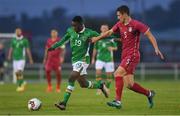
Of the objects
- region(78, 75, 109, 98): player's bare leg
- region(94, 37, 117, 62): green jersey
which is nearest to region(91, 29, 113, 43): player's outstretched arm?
region(78, 75, 109, 98): player's bare leg

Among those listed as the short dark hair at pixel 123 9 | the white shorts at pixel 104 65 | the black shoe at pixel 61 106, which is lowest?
the black shoe at pixel 61 106

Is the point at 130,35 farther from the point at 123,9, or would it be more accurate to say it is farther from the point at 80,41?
the point at 80,41

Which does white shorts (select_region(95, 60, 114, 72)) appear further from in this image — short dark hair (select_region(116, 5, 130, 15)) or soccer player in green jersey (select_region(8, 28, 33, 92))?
short dark hair (select_region(116, 5, 130, 15))

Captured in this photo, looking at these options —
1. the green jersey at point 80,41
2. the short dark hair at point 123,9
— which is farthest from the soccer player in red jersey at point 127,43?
the green jersey at point 80,41

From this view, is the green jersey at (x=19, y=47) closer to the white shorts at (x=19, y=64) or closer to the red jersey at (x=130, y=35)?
the white shorts at (x=19, y=64)

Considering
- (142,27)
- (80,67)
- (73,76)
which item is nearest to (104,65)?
(80,67)

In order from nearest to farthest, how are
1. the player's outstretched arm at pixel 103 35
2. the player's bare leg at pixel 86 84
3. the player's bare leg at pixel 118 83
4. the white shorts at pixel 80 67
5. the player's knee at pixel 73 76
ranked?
the player's bare leg at pixel 118 83
the player's outstretched arm at pixel 103 35
the player's knee at pixel 73 76
the white shorts at pixel 80 67
the player's bare leg at pixel 86 84

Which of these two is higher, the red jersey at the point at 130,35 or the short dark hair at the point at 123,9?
the short dark hair at the point at 123,9

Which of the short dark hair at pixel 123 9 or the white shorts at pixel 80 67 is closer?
the short dark hair at pixel 123 9

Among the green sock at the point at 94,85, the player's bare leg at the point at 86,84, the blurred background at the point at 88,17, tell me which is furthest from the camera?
the blurred background at the point at 88,17

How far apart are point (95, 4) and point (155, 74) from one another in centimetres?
1468

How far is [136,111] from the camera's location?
16891 mm

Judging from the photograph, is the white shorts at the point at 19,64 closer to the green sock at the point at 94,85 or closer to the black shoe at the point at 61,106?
the green sock at the point at 94,85

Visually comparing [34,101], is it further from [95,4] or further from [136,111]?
[95,4]
